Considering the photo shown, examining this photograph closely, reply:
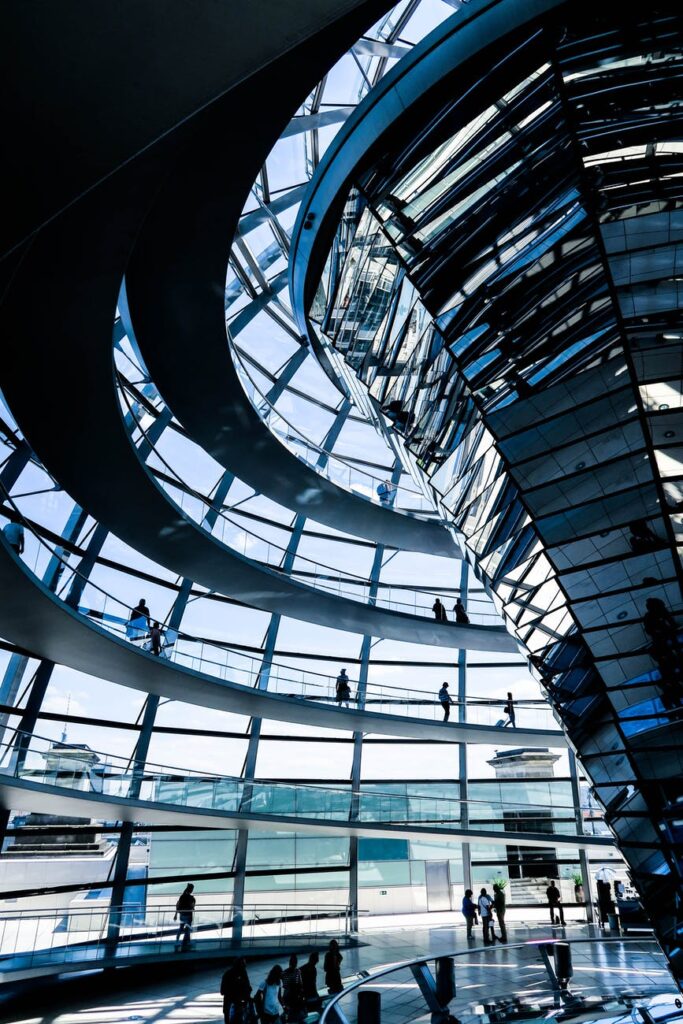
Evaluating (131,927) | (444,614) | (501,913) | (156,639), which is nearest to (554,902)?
(501,913)

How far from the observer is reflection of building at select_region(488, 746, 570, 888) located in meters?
25.2

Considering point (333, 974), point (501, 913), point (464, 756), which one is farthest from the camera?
point (464, 756)

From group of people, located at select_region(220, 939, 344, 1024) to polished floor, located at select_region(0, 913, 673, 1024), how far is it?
142 centimetres

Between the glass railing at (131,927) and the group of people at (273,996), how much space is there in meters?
4.93

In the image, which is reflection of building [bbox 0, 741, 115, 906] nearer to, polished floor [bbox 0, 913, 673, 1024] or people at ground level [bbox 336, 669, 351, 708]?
polished floor [bbox 0, 913, 673, 1024]

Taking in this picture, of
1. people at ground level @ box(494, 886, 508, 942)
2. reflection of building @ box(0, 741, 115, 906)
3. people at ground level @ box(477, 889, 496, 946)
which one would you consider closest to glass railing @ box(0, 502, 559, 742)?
reflection of building @ box(0, 741, 115, 906)

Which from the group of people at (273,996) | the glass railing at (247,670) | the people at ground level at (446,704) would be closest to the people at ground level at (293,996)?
the group of people at (273,996)

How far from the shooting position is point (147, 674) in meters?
18.9

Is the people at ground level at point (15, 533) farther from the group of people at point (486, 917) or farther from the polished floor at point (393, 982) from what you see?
the group of people at point (486, 917)

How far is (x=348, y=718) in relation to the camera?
77.2ft

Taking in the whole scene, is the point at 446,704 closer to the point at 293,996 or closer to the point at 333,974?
the point at 333,974

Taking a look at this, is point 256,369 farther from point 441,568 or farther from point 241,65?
point 241,65

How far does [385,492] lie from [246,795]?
10.1 metres

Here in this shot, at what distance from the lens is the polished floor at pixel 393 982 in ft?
46.1
